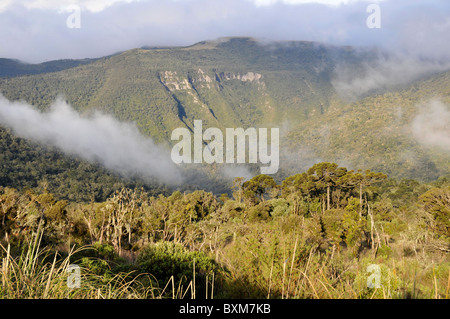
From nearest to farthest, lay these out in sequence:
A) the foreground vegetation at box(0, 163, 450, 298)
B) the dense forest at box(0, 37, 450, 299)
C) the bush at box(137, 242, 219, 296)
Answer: the foreground vegetation at box(0, 163, 450, 298) → the dense forest at box(0, 37, 450, 299) → the bush at box(137, 242, 219, 296)

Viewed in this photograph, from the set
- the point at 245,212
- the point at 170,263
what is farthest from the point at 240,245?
the point at 245,212

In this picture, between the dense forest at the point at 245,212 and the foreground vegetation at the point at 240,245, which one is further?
the dense forest at the point at 245,212

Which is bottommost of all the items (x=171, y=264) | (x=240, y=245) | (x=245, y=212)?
(x=245, y=212)

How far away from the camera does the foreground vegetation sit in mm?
3119

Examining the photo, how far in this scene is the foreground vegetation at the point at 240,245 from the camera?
10.2ft

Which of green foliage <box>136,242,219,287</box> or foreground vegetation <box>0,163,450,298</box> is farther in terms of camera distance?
green foliage <box>136,242,219,287</box>

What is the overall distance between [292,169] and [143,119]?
353 ft

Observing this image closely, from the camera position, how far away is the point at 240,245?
24.0 ft

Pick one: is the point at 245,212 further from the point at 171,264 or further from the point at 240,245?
the point at 240,245

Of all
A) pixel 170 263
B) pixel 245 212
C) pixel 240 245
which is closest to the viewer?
pixel 240 245

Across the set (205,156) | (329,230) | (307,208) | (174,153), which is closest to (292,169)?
(205,156)

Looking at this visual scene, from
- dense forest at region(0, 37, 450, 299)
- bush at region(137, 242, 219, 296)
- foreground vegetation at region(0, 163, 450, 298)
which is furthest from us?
bush at region(137, 242, 219, 296)

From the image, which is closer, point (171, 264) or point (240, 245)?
point (240, 245)
